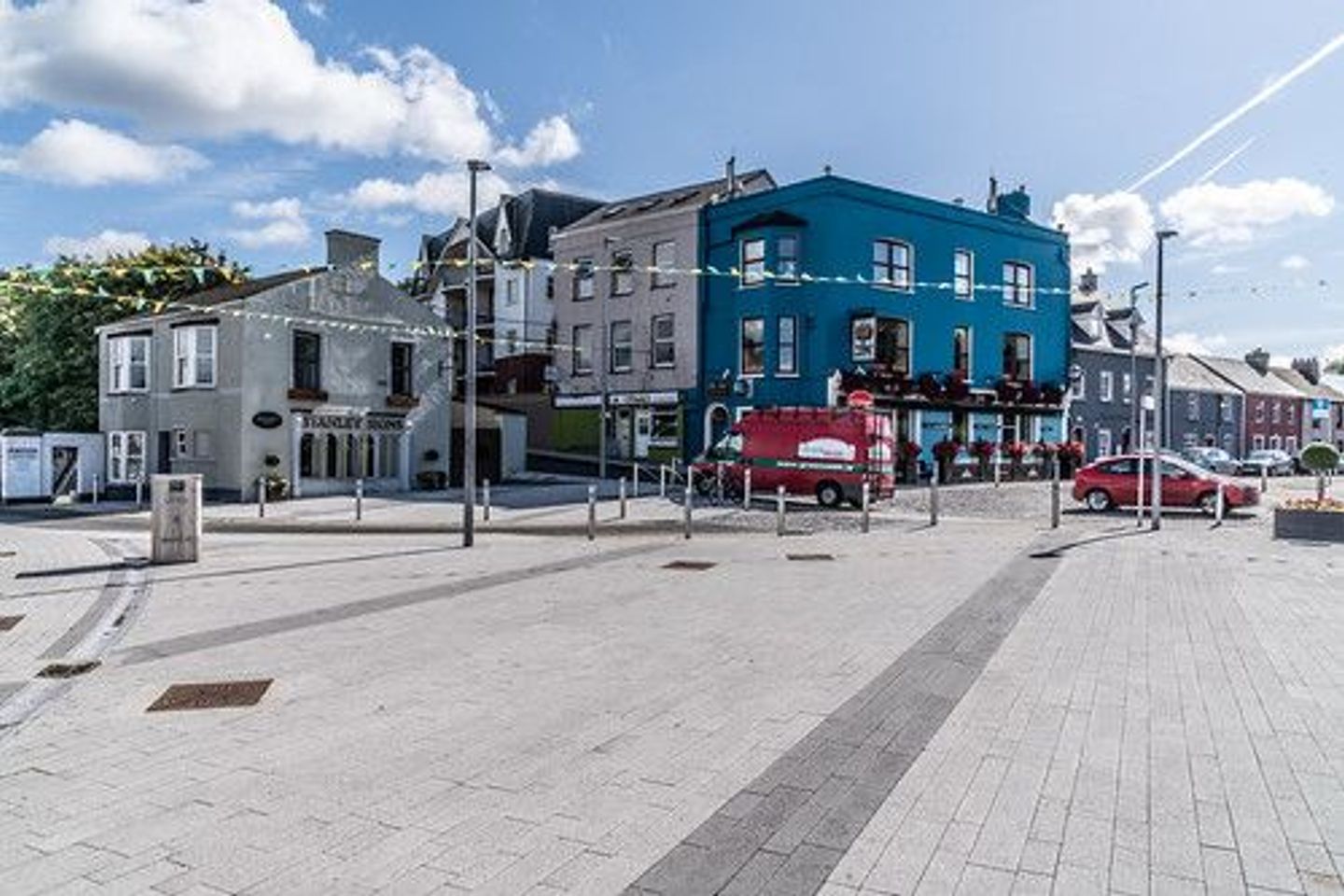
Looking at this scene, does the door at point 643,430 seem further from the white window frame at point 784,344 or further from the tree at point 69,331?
the tree at point 69,331

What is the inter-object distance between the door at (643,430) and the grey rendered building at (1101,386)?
69.0 feet

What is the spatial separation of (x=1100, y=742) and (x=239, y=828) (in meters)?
5.07

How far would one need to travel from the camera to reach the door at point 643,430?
38.8m

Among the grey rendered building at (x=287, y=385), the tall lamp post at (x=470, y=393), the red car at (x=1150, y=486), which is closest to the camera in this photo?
the tall lamp post at (x=470, y=393)

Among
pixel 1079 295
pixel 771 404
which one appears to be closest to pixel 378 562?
pixel 771 404

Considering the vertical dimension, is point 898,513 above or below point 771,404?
below

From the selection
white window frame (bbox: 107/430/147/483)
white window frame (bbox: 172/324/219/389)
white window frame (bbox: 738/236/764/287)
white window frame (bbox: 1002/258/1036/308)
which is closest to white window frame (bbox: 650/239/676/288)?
white window frame (bbox: 738/236/764/287)

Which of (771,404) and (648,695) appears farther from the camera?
(771,404)

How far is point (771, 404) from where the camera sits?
1368 inches

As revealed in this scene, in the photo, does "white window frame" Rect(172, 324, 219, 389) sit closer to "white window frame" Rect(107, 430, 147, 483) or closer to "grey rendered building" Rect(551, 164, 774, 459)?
"white window frame" Rect(107, 430, 147, 483)

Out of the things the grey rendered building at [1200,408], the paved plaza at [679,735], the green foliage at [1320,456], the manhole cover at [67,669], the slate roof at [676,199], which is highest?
the slate roof at [676,199]

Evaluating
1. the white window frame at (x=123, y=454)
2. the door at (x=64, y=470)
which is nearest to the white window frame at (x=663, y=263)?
the white window frame at (x=123, y=454)

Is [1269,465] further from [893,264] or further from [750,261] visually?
[750,261]

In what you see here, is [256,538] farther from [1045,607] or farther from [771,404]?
[771,404]
